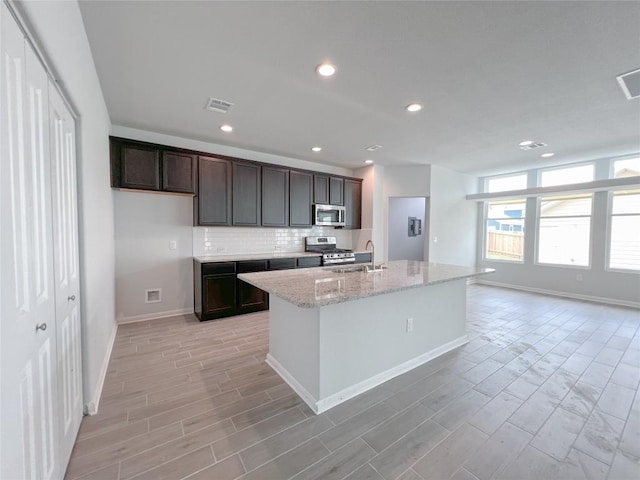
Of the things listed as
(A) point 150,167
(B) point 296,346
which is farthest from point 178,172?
(B) point 296,346

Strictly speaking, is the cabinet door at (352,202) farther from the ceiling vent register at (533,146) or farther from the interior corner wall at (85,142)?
the interior corner wall at (85,142)

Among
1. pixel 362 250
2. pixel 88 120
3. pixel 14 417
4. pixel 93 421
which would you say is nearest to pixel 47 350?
pixel 14 417

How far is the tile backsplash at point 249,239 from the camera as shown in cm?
423

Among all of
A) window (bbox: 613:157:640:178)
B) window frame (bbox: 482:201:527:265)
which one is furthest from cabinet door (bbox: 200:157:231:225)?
window (bbox: 613:157:640:178)

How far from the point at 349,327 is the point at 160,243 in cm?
322

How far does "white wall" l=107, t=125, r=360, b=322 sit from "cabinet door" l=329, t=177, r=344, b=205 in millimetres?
1507

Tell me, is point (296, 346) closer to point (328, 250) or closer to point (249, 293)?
point (249, 293)

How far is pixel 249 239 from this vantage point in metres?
4.62

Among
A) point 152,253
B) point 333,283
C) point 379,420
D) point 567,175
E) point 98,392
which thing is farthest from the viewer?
point 567,175

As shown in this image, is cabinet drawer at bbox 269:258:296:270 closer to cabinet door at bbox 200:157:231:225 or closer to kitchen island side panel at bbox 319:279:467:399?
cabinet door at bbox 200:157:231:225

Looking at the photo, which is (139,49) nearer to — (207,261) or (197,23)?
(197,23)

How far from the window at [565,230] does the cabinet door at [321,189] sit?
16.0 ft

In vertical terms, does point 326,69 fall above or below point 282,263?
above

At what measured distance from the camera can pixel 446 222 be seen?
6051 mm
